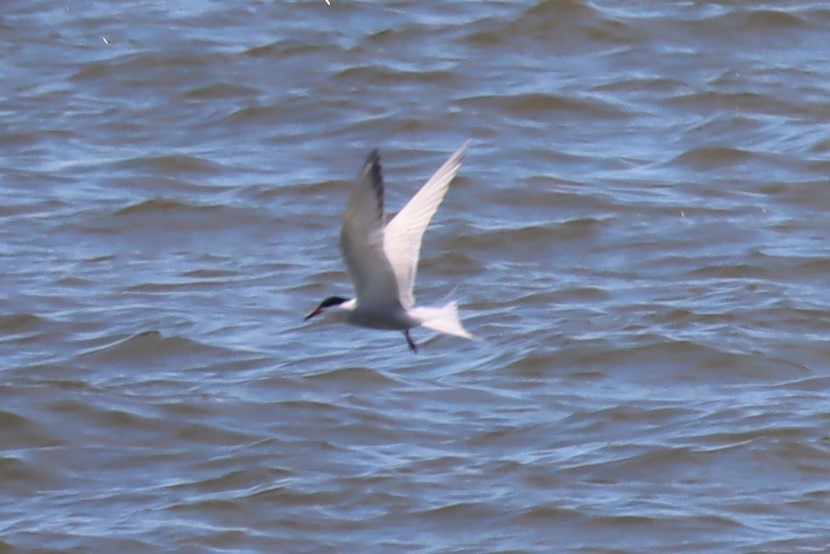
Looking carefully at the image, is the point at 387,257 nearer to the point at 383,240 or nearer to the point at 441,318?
the point at 383,240

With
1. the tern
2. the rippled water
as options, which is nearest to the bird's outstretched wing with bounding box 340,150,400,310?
the tern

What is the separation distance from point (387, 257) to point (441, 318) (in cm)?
24

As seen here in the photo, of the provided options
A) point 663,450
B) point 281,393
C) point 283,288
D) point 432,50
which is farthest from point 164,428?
point 432,50

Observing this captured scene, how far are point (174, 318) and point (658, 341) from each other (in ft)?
7.39

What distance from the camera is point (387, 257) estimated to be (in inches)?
235

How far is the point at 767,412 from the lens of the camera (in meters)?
8.30

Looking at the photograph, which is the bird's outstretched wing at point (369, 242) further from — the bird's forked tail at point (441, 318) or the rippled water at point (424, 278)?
the rippled water at point (424, 278)

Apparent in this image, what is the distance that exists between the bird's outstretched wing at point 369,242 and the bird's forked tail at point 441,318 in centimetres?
9

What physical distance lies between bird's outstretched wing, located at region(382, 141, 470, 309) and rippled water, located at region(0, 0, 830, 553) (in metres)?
1.53

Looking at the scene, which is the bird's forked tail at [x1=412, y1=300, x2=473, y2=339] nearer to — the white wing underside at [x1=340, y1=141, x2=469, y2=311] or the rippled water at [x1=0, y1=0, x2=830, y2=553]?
the white wing underside at [x1=340, y1=141, x2=469, y2=311]

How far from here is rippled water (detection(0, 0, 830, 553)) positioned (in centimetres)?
763

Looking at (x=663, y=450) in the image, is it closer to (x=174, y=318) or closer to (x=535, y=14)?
(x=174, y=318)

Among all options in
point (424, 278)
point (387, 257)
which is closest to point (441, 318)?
point (387, 257)

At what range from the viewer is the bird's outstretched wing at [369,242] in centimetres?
571
